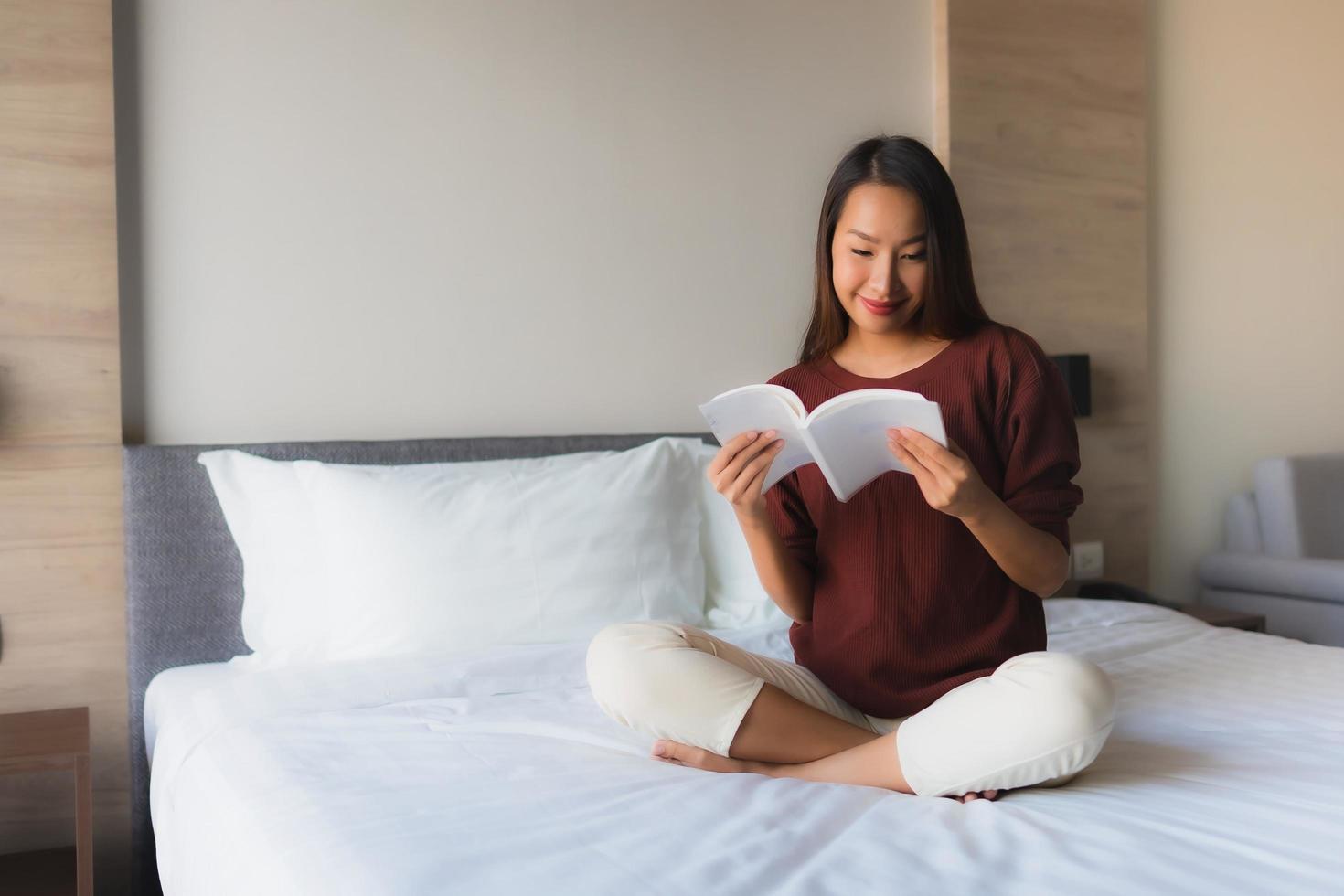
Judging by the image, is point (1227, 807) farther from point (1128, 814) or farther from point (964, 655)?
point (964, 655)

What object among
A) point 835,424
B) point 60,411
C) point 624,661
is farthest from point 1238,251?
point 60,411

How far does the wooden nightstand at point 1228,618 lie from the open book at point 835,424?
6.21ft

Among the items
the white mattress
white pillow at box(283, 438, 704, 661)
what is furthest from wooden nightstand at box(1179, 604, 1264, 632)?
white pillow at box(283, 438, 704, 661)

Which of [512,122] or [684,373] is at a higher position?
[512,122]

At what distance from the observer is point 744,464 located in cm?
158

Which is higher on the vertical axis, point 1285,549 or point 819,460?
point 819,460

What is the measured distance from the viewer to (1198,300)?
380cm

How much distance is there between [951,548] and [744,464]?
330mm

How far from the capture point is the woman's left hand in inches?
55.2

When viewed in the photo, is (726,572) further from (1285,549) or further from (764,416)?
(1285,549)

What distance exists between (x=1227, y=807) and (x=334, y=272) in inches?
80.2

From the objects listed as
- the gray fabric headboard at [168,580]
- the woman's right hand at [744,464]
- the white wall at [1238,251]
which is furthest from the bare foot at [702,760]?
the white wall at [1238,251]

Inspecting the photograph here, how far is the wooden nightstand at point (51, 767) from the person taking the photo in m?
1.88

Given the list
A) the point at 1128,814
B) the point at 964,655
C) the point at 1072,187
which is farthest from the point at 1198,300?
the point at 1128,814
